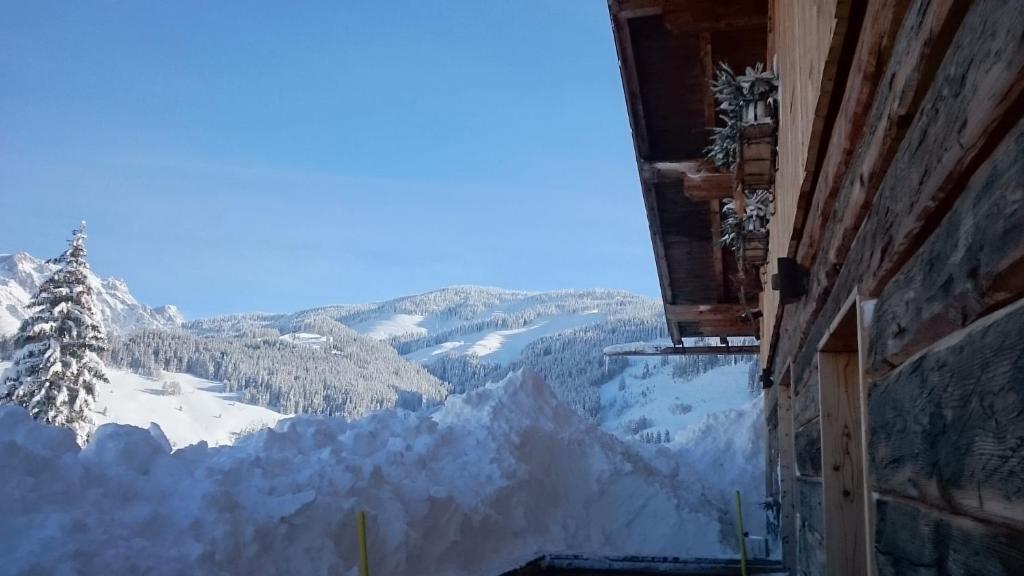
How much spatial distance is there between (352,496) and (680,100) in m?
4.67

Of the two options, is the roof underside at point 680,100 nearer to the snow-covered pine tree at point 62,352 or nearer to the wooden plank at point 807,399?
the wooden plank at point 807,399

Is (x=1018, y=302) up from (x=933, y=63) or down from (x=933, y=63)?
down

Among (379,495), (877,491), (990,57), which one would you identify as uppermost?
(990,57)

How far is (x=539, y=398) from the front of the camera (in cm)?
1266

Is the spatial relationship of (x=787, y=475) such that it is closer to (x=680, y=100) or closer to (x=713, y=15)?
(x=680, y=100)

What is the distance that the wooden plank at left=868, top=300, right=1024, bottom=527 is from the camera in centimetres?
107

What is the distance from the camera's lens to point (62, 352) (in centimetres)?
2328

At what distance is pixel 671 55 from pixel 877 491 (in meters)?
4.46

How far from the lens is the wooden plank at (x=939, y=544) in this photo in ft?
3.67

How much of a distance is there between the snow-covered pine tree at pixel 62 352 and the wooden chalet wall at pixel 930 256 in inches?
969

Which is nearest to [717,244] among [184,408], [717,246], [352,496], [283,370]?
[717,246]

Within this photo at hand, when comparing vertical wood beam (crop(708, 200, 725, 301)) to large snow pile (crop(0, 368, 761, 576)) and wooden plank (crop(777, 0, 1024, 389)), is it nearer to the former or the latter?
large snow pile (crop(0, 368, 761, 576))

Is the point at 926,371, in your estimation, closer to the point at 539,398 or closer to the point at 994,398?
the point at 994,398

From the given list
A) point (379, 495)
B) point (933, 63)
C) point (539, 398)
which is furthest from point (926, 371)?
point (539, 398)
